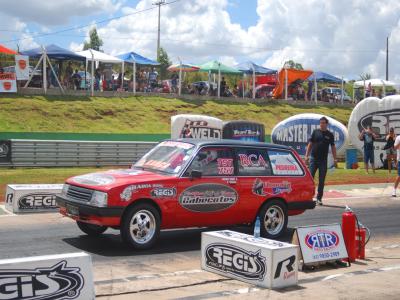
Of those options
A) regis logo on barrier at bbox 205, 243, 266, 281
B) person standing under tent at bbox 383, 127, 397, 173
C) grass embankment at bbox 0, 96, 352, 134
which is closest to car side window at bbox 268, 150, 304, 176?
regis logo on barrier at bbox 205, 243, 266, 281

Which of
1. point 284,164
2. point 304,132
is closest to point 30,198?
point 284,164

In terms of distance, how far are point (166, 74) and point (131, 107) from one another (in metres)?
21.0

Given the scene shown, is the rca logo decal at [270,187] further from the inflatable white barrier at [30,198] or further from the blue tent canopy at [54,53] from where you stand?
the blue tent canopy at [54,53]

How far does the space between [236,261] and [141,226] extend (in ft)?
6.76

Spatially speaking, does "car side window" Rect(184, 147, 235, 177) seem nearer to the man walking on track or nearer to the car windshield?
the car windshield

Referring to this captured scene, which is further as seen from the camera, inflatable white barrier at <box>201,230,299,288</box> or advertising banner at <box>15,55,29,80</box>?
advertising banner at <box>15,55,29,80</box>

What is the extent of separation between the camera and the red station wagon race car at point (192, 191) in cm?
920

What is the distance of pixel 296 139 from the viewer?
28172 millimetres

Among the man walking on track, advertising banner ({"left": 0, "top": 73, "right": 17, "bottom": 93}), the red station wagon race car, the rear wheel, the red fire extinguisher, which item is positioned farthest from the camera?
advertising banner ({"left": 0, "top": 73, "right": 17, "bottom": 93})

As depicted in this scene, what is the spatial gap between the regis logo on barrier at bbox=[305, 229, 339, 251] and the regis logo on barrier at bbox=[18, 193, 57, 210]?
6027 millimetres

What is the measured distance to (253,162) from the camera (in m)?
10.8

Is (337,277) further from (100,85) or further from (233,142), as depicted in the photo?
(100,85)

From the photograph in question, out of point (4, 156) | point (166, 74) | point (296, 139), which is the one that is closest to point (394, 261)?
point (4, 156)

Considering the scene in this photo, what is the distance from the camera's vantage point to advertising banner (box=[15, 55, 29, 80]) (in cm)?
3000
